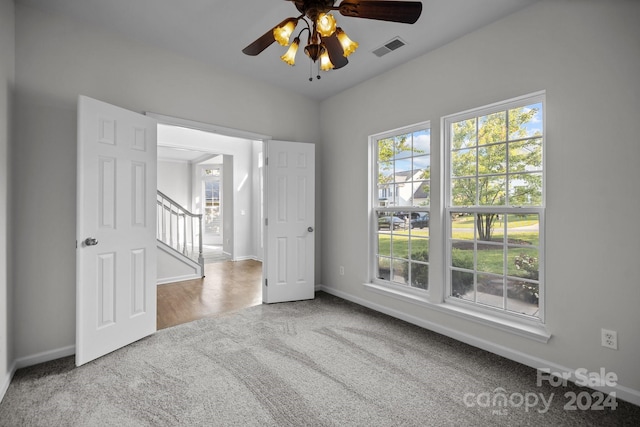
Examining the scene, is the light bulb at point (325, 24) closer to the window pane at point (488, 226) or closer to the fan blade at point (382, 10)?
the fan blade at point (382, 10)

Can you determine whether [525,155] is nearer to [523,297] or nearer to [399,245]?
[523,297]

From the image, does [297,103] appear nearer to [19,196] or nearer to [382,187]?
[382,187]

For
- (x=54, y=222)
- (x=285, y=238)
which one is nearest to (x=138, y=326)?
(x=54, y=222)

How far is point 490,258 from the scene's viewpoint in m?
2.66

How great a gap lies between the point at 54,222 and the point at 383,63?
3.44 meters

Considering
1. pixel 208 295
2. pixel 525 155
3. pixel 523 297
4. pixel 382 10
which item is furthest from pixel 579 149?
pixel 208 295

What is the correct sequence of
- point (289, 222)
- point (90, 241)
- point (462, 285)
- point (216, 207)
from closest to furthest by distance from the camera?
1. point (90, 241)
2. point (462, 285)
3. point (289, 222)
4. point (216, 207)

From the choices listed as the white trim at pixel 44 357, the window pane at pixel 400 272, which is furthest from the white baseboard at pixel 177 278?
the window pane at pixel 400 272

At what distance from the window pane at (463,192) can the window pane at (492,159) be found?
14cm

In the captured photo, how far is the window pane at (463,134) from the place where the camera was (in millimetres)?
2771

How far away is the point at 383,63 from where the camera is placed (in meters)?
3.24

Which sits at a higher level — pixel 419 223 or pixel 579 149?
pixel 579 149

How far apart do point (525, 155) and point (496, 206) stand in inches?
18.4

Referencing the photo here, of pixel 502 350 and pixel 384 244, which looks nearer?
pixel 502 350
